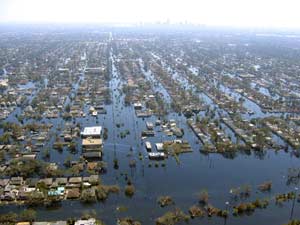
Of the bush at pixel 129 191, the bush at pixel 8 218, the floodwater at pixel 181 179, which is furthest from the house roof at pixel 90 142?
the bush at pixel 8 218

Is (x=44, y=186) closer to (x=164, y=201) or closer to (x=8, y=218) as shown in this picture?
(x=8, y=218)

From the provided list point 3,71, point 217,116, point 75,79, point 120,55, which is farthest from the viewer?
point 120,55

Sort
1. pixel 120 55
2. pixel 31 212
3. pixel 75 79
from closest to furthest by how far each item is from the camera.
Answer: pixel 31 212 → pixel 75 79 → pixel 120 55

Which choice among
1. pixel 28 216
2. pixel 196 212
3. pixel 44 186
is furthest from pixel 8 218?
pixel 196 212

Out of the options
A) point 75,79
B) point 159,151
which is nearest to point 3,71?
point 75,79

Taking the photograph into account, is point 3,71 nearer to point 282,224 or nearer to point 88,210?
point 88,210

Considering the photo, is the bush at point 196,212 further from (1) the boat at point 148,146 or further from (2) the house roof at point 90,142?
(2) the house roof at point 90,142
